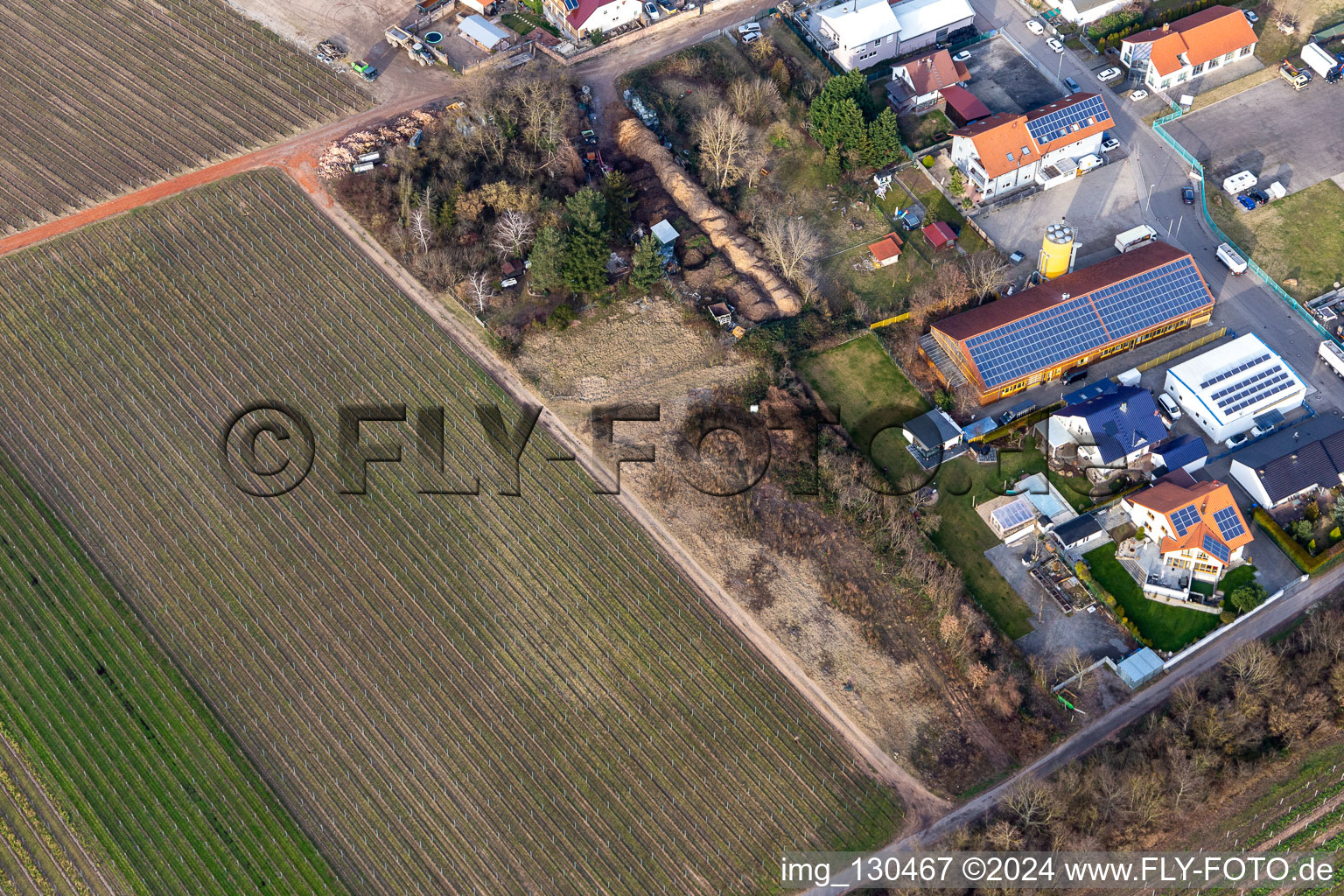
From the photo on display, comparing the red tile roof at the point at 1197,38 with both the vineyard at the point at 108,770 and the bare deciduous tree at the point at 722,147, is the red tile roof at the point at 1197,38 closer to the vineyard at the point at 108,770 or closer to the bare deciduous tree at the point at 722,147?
the bare deciduous tree at the point at 722,147

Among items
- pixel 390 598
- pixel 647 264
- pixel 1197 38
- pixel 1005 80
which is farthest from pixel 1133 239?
pixel 390 598

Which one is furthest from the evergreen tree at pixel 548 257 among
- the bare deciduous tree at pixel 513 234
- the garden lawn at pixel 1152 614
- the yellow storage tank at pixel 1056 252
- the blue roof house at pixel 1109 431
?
the garden lawn at pixel 1152 614

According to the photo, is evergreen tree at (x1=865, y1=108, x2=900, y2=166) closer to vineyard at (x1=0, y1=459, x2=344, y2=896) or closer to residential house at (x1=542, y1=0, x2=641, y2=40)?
residential house at (x1=542, y1=0, x2=641, y2=40)

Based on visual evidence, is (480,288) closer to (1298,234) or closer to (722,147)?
(722,147)

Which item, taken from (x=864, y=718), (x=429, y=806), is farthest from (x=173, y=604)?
(x=864, y=718)

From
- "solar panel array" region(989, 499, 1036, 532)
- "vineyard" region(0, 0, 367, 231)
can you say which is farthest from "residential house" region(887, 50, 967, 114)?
"vineyard" region(0, 0, 367, 231)

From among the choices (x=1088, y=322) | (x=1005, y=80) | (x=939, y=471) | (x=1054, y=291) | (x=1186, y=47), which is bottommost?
(x=1088, y=322)

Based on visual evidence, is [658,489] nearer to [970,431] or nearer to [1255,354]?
[970,431]
